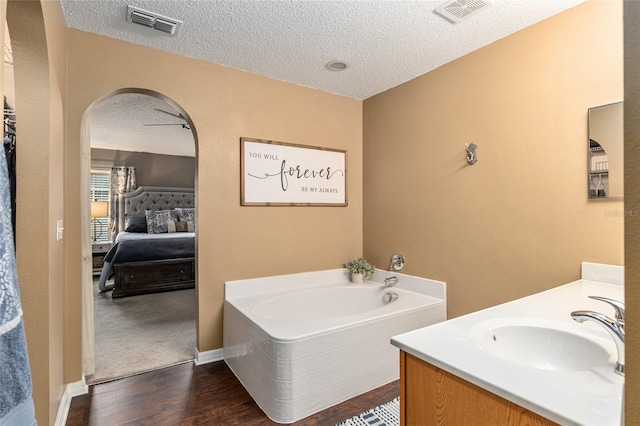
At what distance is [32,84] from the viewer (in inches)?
56.8

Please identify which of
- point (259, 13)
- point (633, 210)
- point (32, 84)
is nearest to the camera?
A: point (633, 210)

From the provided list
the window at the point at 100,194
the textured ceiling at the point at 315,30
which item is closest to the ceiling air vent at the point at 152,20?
the textured ceiling at the point at 315,30

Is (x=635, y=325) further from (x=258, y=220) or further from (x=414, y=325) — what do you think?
(x=258, y=220)

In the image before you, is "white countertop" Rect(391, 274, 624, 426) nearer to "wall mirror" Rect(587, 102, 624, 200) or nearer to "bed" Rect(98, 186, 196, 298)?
"wall mirror" Rect(587, 102, 624, 200)

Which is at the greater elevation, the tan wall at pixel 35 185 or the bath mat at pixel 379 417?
the tan wall at pixel 35 185

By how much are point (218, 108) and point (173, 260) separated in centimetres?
298

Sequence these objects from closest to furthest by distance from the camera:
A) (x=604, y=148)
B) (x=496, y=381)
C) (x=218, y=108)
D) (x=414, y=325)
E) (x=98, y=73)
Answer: (x=496, y=381), (x=604, y=148), (x=98, y=73), (x=414, y=325), (x=218, y=108)

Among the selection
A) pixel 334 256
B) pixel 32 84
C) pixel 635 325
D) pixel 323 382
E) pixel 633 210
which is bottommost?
pixel 323 382

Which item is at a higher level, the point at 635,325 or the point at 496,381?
the point at 635,325

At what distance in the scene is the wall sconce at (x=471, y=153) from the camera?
2406 mm

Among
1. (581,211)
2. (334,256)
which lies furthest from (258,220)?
(581,211)

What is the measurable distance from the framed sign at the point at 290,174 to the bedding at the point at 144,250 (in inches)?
104

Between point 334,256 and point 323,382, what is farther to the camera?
point 334,256

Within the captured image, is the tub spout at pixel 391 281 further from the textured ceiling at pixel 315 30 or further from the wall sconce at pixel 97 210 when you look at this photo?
the wall sconce at pixel 97 210
